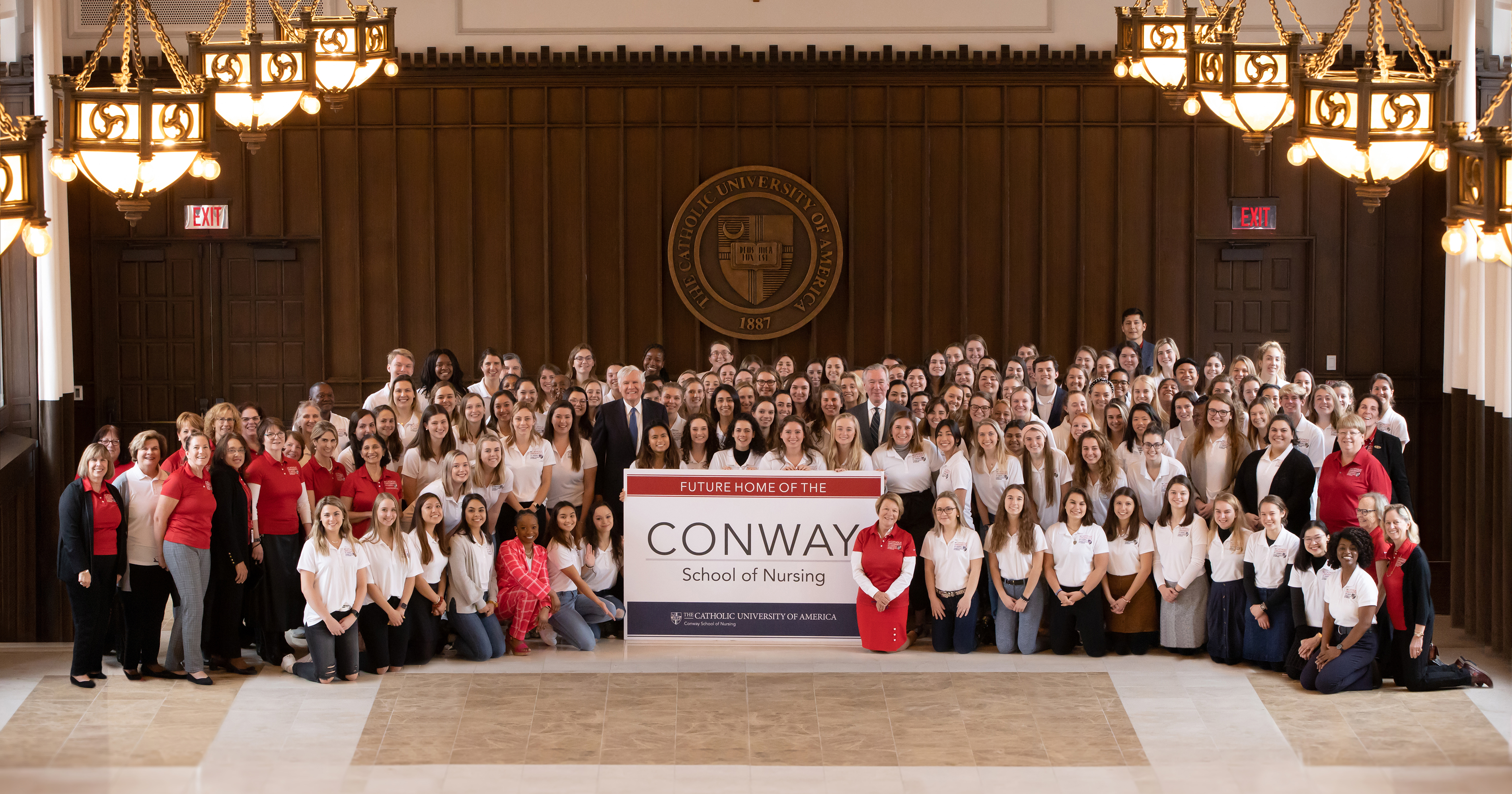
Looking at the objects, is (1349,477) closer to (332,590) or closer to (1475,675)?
(1475,675)

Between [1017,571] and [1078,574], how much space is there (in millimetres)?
357

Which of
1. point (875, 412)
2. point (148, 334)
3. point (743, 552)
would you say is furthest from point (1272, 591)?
point (148, 334)

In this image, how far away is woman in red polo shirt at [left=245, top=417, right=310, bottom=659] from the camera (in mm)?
8719

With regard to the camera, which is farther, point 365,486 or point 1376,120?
point 365,486

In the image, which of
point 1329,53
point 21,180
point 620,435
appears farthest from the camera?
point 620,435

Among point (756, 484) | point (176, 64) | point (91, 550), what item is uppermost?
point (176, 64)

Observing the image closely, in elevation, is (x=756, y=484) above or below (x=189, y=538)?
above

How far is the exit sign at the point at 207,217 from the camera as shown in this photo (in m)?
13.4

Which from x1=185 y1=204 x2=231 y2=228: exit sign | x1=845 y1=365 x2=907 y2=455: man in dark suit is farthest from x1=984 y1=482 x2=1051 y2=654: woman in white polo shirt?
x1=185 y1=204 x2=231 y2=228: exit sign

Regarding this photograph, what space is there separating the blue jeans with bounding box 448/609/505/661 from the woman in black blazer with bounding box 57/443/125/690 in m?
1.93

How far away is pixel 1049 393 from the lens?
424 inches

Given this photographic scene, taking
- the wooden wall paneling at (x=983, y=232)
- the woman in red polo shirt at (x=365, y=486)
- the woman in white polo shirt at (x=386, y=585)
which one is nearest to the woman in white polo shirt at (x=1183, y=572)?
the woman in white polo shirt at (x=386, y=585)

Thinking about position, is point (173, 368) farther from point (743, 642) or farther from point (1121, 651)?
point (1121, 651)

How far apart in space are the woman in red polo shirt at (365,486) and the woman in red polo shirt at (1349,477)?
18.5 ft
